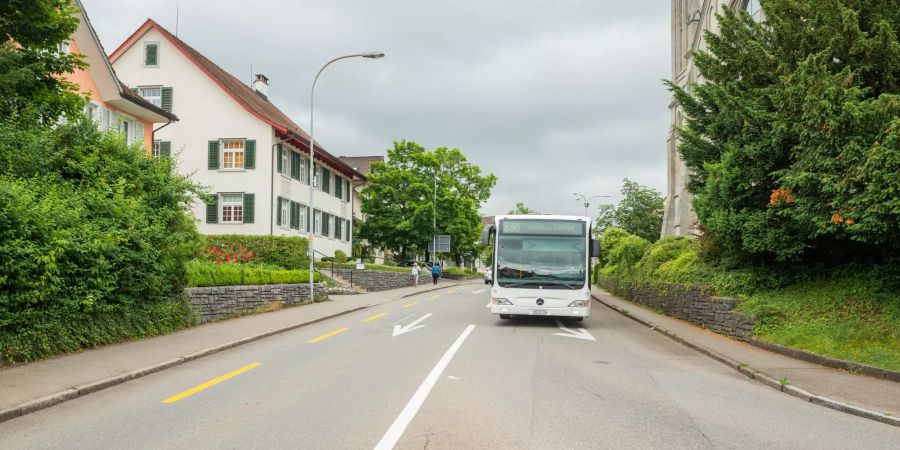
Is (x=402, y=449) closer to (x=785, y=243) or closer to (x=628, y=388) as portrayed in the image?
(x=628, y=388)

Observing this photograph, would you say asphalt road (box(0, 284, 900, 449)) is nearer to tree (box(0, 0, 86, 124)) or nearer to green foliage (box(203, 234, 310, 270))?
tree (box(0, 0, 86, 124))

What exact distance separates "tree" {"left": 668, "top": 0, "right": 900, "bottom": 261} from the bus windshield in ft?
10.6

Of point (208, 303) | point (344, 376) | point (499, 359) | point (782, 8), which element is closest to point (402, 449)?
point (344, 376)

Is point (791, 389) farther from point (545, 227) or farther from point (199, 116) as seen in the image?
point (199, 116)

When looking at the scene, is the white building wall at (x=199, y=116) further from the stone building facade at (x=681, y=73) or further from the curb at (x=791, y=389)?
the curb at (x=791, y=389)

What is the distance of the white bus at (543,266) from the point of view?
17.2 m

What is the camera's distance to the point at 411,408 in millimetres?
7148

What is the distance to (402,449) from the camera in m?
5.50

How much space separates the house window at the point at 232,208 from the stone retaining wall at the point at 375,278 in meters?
5.28

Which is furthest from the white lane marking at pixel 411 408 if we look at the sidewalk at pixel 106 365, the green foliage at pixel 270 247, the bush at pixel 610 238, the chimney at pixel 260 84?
the chimney at pixel 260 84

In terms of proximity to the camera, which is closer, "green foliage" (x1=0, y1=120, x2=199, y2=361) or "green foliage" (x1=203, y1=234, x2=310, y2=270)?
"green foliage" (x1=0, y1=120, x2=199, y2=361)

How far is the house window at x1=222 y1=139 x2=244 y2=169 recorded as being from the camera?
36781 millimetres

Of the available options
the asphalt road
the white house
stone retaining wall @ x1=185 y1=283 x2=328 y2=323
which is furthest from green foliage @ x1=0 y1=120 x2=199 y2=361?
the white house

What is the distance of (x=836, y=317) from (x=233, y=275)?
14.5m
